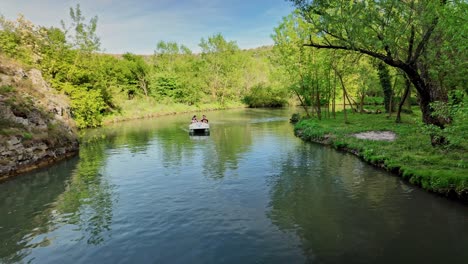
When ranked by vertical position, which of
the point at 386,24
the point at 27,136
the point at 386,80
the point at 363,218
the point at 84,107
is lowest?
the point at 363,218

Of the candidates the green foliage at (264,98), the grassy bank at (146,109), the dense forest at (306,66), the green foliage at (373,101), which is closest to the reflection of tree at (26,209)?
the dense forest at (306,66)

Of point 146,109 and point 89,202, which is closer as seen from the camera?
point 89,202

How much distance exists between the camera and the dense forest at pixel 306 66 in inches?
579

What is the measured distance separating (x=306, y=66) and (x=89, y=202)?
30.3 m

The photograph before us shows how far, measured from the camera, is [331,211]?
12.4 m

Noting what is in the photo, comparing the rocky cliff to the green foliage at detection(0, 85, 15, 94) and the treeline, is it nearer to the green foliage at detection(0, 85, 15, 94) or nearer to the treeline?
the green foliage at detection(0, 85, 15, 94)

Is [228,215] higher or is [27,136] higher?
[27,136]

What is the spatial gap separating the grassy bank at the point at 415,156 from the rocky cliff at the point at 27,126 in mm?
22584

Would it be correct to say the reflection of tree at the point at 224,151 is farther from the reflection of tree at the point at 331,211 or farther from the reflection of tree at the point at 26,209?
the reflection of tree at the point at 26,209

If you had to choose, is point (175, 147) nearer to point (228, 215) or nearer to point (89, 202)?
point (89, 202)

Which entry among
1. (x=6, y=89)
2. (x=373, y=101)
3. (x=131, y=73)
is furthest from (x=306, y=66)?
(x=131, y=73)

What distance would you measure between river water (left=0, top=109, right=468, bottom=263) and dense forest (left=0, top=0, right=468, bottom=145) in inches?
160

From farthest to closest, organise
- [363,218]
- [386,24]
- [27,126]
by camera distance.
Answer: [27,126]
[386,24]
[363,218]

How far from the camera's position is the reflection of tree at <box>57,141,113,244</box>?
11500 millimetres
